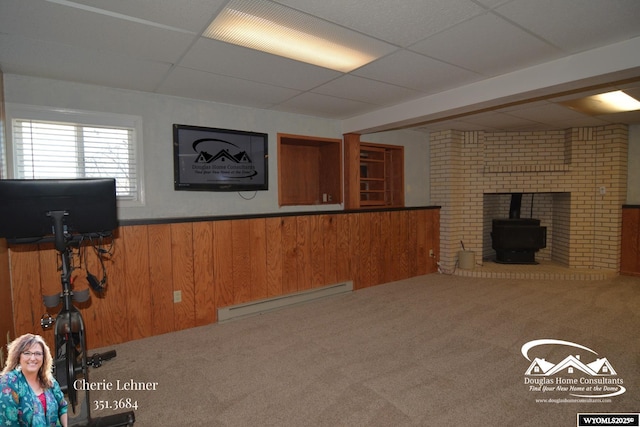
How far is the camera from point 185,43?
232 centimetres

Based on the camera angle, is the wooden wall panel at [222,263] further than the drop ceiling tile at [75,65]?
Yes

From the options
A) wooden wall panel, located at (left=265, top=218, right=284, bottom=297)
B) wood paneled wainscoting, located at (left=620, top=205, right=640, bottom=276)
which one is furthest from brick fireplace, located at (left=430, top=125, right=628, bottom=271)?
wooden wall panel, located at (left=265, top=218, right=284, bottom=297)

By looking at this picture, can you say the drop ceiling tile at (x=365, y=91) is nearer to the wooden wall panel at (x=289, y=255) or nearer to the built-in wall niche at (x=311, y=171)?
the built-in wall niche at (x=311, y=171)

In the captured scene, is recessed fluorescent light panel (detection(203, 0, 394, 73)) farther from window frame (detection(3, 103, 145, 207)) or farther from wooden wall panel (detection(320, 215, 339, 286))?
wooden wall panel (detection(320, 215, 339, 286))

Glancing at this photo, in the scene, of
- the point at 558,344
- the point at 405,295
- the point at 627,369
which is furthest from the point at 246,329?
the point at 627,369

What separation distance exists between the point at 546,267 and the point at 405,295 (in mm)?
2768

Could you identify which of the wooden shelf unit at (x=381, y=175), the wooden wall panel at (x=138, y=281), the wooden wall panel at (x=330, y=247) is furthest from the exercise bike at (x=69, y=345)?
the wooden shelf unit at (x=381, y=175)

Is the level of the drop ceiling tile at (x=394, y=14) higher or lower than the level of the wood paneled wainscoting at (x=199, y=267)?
higher

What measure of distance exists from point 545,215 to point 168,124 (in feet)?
20.8

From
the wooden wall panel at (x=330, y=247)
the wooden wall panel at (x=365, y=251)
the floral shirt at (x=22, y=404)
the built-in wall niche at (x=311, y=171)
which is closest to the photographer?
the floral shirt at (x=22, y=404)

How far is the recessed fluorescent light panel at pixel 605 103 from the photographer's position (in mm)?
3762

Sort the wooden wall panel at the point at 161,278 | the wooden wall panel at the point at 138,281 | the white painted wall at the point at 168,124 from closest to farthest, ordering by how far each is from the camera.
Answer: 1. the white painted wall at the point at 168,124
2. the wooden wall panel at the point at 138,281
3. the wooden wall panel at the point at 161,278

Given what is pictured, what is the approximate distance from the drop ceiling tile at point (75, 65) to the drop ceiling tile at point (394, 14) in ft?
4.70

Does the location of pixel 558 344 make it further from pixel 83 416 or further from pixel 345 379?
pixel 83 416
